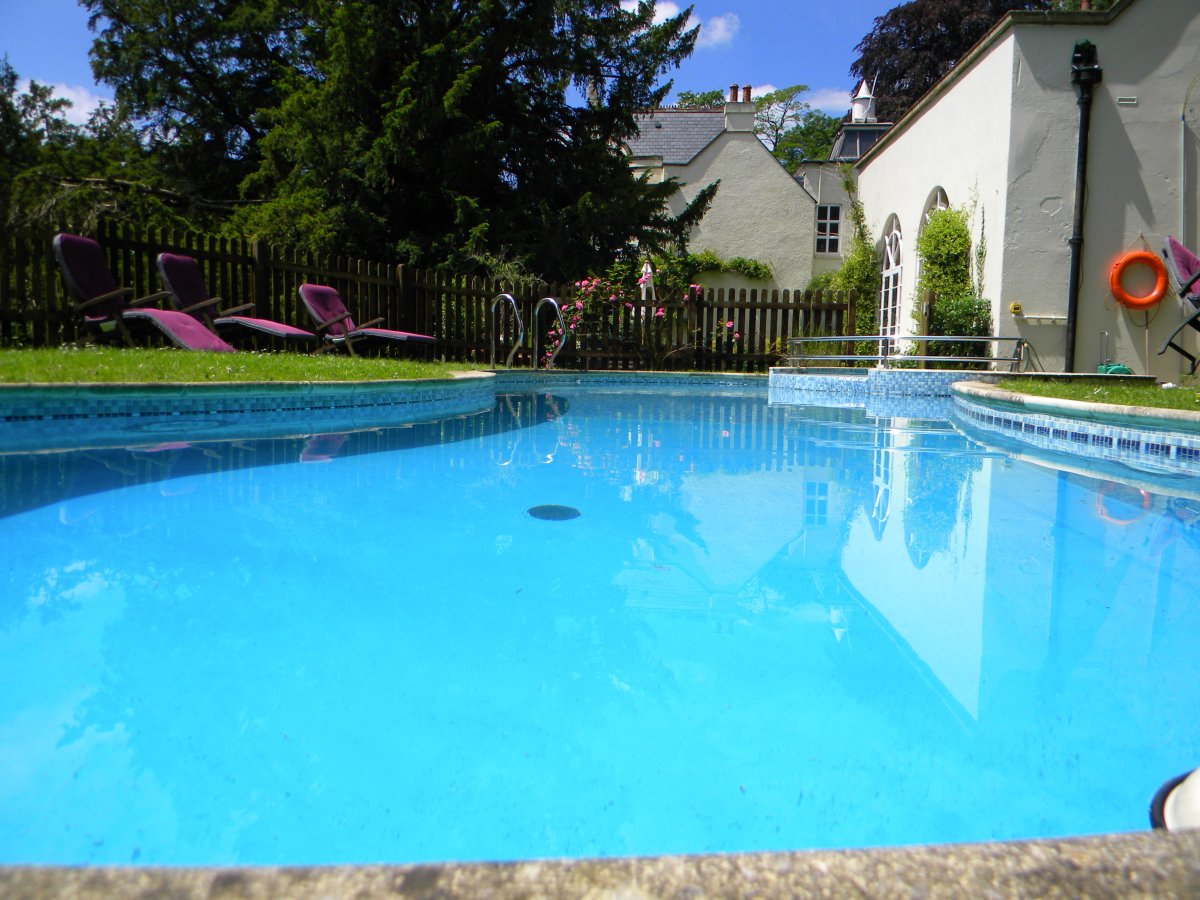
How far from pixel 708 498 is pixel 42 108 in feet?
82.8

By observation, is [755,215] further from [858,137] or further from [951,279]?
[951,279]

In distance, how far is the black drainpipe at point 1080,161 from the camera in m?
10.0

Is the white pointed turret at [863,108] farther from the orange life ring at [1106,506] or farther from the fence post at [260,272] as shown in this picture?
the orange life ring at [1106,506]

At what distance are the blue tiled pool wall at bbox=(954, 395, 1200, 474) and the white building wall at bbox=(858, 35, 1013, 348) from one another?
4.90m

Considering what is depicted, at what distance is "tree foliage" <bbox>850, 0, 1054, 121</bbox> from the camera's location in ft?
83.8

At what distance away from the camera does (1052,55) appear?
403 inches

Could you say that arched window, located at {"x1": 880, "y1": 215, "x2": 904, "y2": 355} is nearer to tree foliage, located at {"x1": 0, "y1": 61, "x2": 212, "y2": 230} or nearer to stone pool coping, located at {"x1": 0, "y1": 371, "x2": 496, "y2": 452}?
stone pool coping, located at {"x1": 0, "y1": 371, "x2": 496, "y2": 452}

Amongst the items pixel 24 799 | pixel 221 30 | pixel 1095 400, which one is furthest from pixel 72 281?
pixel 221 30

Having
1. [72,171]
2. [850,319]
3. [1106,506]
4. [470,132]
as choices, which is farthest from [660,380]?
[72,171]

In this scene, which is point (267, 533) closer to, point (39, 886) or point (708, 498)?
point (708, 498)

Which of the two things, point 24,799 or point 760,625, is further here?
point 760,625

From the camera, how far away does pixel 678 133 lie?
24219 millimetres

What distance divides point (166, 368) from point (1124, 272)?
36.8 ft

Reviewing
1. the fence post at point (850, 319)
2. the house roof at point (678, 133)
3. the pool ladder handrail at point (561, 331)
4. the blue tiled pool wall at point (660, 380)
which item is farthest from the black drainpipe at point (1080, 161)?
the house roof at point (678, 133)
